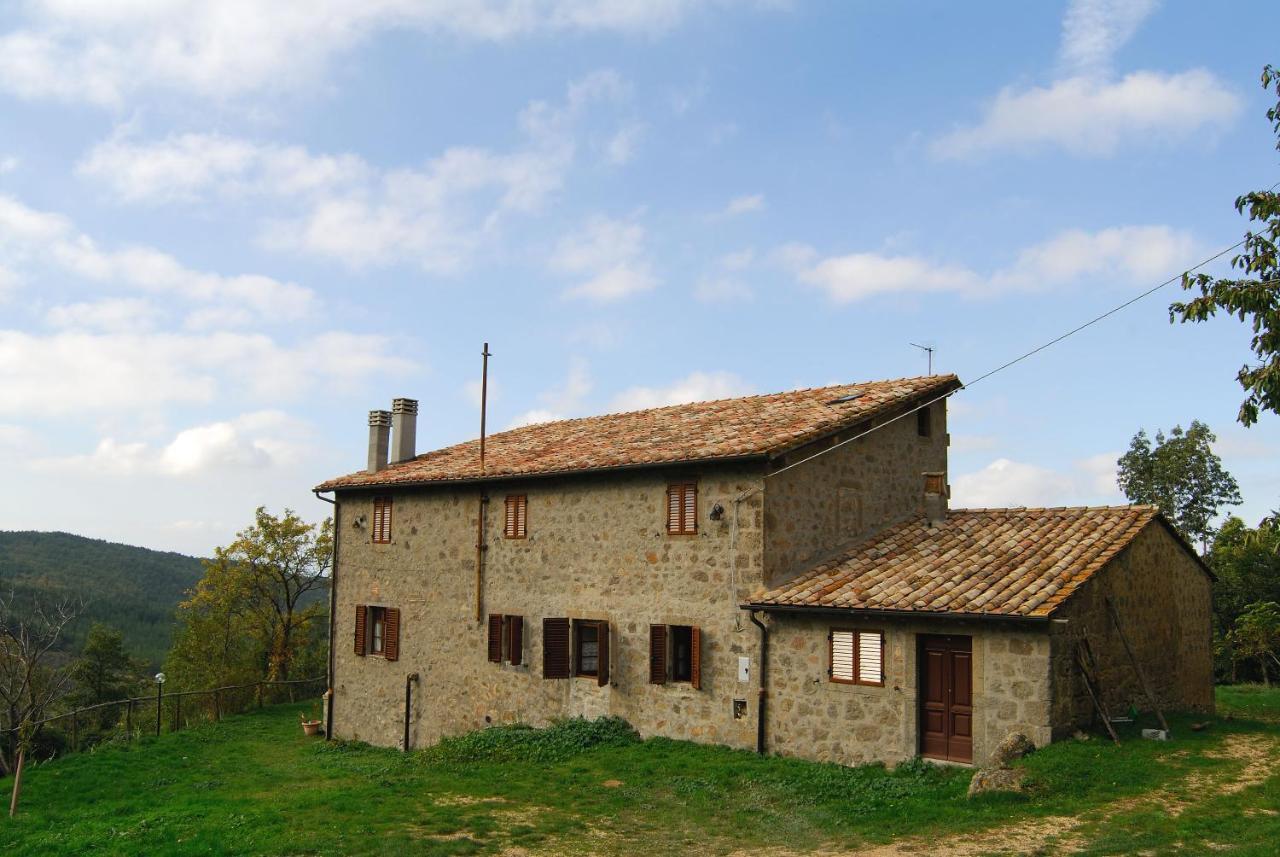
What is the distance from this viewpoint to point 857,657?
14438mm

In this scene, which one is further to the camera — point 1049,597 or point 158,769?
point 158,769

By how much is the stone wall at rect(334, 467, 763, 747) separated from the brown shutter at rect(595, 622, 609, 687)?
17 centimetres

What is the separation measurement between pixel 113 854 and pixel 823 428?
11.8 metres

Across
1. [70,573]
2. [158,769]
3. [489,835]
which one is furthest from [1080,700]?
[70,573]

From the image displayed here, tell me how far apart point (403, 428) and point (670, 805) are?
585 inches

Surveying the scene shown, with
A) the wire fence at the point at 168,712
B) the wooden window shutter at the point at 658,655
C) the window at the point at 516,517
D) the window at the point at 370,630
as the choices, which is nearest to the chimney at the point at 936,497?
the wooden window shutter at the point at 658,655

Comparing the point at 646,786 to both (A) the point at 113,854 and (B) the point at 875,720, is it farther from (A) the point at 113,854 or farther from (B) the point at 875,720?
(A) the point at 113,854

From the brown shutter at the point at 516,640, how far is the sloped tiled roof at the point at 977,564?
6.02 meters

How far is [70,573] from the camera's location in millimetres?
107750

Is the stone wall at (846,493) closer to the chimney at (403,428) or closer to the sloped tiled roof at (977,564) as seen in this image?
the sloped tiled roof at (977,564)

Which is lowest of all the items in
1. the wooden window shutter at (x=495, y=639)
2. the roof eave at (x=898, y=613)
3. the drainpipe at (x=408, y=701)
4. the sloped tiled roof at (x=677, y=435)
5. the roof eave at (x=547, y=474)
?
the drainpipe at (x=408, y=701)

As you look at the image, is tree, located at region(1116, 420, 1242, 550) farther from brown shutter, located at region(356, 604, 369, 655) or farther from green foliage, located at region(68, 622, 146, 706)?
green foliage, located at region(68, 622, 146, 706)

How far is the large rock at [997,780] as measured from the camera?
37.8 ft

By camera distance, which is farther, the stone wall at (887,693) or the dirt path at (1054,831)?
the stone wall at (887,693)
